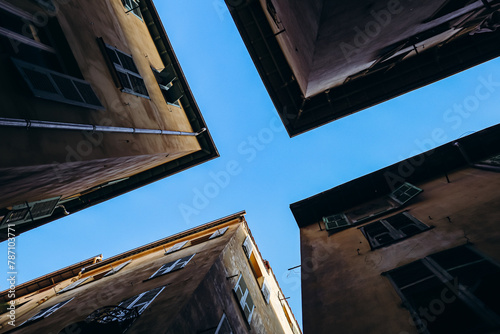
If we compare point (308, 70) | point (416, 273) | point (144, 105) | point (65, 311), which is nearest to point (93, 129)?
point (144, 105)

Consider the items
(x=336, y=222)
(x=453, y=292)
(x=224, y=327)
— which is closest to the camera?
(x=453, y=292)

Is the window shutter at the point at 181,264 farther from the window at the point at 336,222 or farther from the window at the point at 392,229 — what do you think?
the window at the point at 392,229

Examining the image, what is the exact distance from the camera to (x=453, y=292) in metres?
5.28

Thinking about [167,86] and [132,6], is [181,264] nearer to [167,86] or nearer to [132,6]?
[167,86]

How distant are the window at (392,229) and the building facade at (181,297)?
177 inches

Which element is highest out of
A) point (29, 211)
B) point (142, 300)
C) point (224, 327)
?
point (29, 211)

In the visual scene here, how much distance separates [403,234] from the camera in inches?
337

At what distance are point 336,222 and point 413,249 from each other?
491 centimetres

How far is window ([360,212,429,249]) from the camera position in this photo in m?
8.47

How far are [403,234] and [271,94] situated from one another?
7308mm

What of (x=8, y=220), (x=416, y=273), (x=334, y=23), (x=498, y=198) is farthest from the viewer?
(x=498, y=198)

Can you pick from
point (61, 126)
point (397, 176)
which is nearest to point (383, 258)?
point (397, 176)

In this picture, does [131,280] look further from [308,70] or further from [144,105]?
[308,70]

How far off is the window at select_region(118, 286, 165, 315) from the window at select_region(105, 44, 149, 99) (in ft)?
17.1
